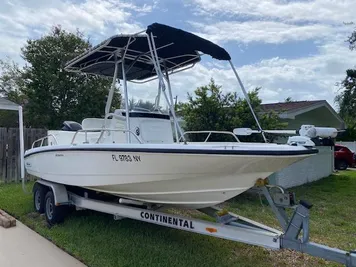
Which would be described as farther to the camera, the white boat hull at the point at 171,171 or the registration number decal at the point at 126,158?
the registration number decal at the point at 126,158

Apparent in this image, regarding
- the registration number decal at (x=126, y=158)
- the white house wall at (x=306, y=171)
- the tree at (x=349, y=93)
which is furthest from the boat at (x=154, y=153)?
the tree at (x=349, y=93)

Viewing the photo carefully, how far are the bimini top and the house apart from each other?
5.96m

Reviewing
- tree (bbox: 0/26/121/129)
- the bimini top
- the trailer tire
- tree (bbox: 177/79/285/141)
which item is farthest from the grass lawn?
the trailer tire

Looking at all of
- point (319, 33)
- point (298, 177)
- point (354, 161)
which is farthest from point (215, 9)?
point (354, 161)

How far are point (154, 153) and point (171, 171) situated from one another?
265 millimetres

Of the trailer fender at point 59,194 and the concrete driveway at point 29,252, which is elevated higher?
the trailer fender at point 59,194

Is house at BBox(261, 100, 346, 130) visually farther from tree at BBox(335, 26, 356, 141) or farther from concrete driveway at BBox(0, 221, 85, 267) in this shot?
concrete driveway at BBox(0, 221, 85, 267)

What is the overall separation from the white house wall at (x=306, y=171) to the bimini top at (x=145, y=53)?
4428 millimetres

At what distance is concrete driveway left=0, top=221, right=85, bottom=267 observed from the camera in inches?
151

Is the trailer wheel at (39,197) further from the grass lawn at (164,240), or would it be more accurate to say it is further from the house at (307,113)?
the house at (307,113)

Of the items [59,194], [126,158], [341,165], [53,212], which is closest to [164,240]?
[126,158]

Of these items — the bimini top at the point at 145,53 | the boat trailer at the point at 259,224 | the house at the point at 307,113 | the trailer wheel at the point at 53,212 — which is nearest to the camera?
the boat trailer at the point at 259,224

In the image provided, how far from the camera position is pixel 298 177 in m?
9.97

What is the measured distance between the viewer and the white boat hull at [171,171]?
3.10m
